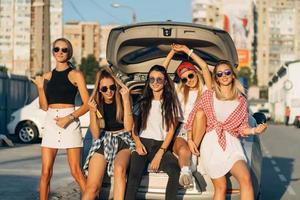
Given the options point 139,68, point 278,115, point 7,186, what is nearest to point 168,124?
point 139,68

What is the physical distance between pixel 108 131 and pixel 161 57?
2.24 meters

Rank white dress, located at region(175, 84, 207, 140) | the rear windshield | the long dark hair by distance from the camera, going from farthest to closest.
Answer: the rear windshield, white dress, located at region(175, 84, 207, 140), the long dark hair

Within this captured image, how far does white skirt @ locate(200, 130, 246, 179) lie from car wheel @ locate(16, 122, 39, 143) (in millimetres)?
15278

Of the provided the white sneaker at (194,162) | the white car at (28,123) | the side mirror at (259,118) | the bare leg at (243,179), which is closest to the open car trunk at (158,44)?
the side mirror at (259,118)

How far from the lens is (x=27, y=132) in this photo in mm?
21891

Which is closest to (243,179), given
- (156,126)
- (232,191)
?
(232,191)

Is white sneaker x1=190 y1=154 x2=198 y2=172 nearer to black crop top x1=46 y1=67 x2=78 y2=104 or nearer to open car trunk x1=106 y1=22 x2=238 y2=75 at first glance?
black crop top x1=46 y1=67 x2=78 y2=104

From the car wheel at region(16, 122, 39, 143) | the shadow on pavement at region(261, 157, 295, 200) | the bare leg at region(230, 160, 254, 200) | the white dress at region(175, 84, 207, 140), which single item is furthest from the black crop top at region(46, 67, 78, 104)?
the car wheel at region(16, 122, 39, 143)

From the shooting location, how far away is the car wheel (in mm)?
21734

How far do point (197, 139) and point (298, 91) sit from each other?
2114 inches

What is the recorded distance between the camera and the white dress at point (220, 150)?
6.86 meters

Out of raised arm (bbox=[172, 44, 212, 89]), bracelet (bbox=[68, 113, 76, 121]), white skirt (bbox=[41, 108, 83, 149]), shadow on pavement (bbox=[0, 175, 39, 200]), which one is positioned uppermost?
raised arm (bbox=[172, 44, 212, 89])

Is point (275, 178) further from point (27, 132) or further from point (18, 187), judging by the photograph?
point (27, 132)

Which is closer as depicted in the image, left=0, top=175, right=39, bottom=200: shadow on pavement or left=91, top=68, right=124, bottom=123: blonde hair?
left=91, top=68, right=124, bottom=123: blonde hair
